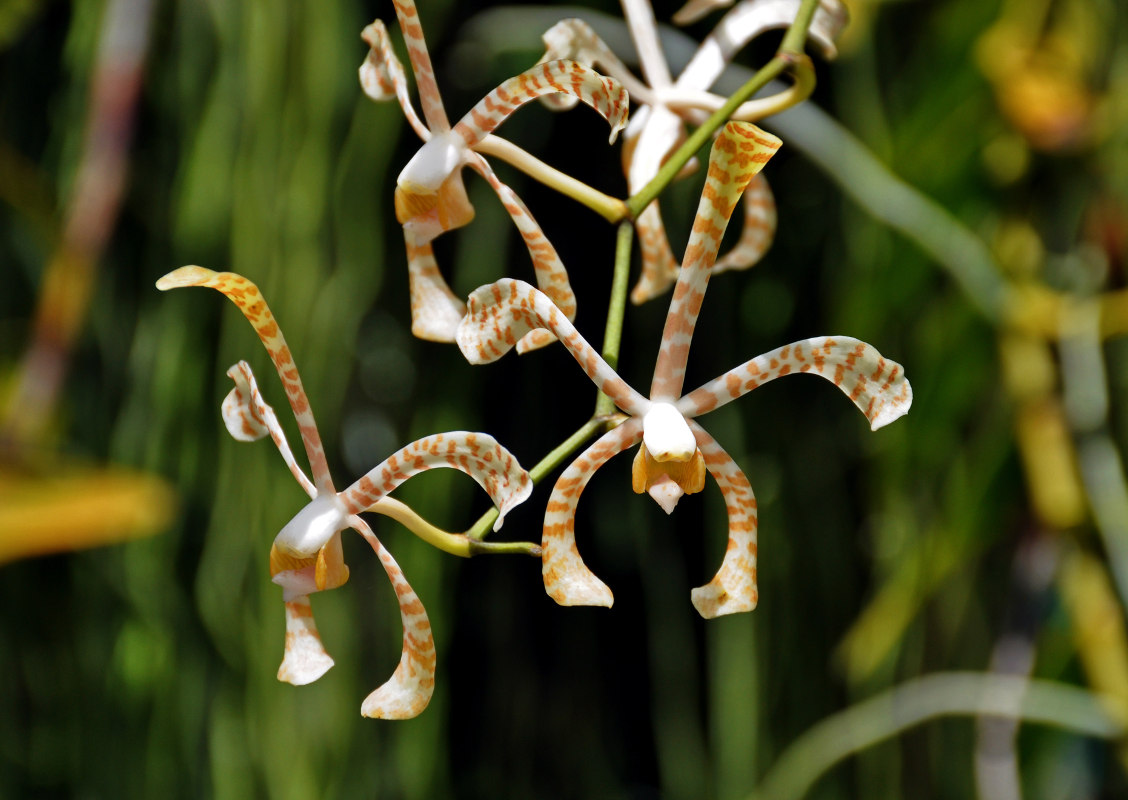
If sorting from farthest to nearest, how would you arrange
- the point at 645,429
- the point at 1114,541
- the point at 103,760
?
the point at 103,760 < the point at 1114,541 < the point at 645,429

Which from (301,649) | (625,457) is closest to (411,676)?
(301,649)

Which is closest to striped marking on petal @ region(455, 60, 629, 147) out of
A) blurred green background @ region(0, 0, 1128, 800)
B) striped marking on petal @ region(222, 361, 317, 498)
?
striped marking on petal @ region(222, 361, 317, 498)

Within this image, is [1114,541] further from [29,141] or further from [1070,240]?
[29,141]

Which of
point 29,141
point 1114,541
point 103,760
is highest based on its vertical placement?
point 29,141

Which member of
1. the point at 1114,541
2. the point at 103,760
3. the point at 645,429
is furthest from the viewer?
the point at 103,760

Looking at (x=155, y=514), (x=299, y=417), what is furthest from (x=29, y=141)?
(x=299, y=417)

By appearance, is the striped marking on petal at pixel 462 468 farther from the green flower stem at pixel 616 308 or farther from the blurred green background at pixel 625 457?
the blurred green background at pixel 625 457

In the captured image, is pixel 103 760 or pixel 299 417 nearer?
pixel 299 417

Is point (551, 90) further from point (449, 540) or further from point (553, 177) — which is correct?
point (449, 540)
